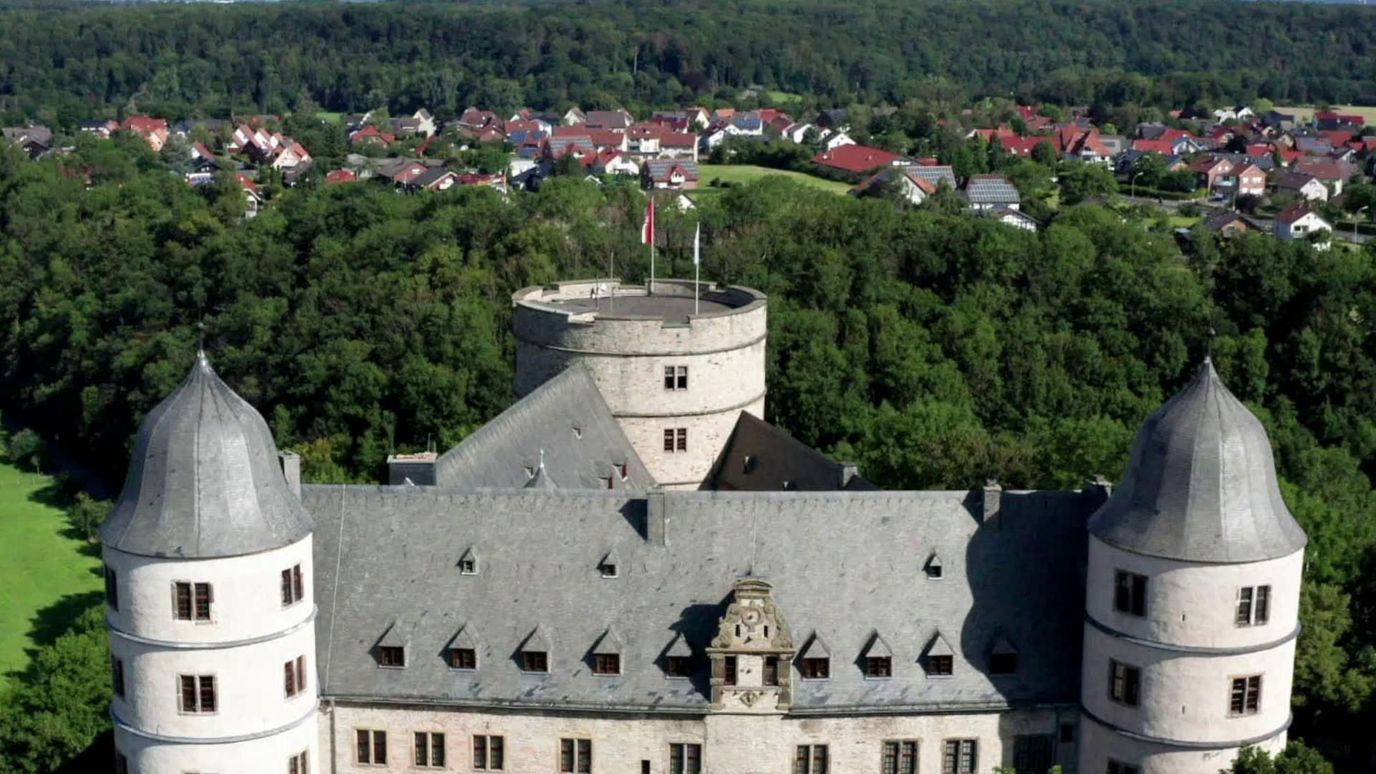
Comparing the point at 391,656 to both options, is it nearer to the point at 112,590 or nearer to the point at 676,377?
the point at 112,590

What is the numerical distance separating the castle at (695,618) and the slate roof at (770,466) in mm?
13765

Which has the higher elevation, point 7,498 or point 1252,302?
point 1252,302

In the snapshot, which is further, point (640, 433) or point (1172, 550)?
point (640, 433)

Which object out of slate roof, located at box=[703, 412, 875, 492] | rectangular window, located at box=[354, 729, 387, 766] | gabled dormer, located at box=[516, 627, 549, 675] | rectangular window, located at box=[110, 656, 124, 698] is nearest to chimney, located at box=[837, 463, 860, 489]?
slate roof, located at box=[703, 412, 875, 492]

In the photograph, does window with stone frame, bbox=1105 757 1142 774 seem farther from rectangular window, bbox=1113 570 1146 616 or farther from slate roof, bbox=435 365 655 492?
slate roof, bbox=435 365 655 492

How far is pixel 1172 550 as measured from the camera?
1999 inches

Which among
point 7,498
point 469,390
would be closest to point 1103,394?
point 469,390

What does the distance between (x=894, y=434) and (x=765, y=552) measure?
111ft

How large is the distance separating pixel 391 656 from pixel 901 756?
51.3 feet

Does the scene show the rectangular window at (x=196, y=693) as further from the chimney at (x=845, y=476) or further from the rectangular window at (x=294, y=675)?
the chimney at (x=845, y=476)

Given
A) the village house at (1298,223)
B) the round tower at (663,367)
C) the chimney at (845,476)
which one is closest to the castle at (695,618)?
the chimney at (845,476)

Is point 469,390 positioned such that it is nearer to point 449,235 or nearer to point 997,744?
point 449,235

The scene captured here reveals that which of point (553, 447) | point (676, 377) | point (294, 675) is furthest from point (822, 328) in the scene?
point (294, 675)

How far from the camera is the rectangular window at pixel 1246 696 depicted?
51.8 meters
